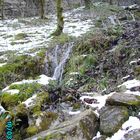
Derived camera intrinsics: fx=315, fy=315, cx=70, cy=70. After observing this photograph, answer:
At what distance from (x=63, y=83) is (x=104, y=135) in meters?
3.31

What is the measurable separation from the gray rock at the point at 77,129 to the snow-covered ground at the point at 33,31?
18.7 ft

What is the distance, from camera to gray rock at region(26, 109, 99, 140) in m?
5.88

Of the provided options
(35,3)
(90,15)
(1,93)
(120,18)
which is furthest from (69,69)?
(35,3)

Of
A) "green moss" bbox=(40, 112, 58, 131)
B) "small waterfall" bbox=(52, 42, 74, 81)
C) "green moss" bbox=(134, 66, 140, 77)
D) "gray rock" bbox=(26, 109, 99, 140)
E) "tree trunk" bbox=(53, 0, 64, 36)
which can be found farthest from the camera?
"tree trunk" bbox=(53, 0, 64, 36)

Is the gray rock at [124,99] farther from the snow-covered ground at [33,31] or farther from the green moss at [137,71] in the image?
the snow-covered ground at [33,31]

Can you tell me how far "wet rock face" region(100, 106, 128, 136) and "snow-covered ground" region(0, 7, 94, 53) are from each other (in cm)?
579

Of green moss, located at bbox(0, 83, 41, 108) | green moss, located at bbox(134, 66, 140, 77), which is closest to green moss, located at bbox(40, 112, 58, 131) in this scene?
green moss, located at bbox(0, 83, 41, 108)

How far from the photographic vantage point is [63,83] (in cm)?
905

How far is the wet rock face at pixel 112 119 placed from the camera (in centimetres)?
595

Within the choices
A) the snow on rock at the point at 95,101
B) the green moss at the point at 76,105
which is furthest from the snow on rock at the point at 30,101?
the snow on rock at the point at 95,101

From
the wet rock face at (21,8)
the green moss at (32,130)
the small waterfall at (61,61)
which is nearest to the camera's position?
the green moss at (32,130)

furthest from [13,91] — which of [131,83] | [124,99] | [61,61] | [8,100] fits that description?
[124,99]

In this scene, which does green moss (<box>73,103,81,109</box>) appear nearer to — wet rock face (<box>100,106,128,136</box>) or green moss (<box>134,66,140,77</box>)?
wet rock face (<box>100,106,128,136</box>)

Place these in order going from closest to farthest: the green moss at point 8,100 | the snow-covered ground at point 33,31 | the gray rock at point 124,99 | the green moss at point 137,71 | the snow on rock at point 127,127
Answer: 1. the snow on rock at point 127,127
2. the gray rock at point 124,99
3. the green moss at point 8,100
4. the green moss at point 137,71
5. the snow-covered ground at point 33,31
